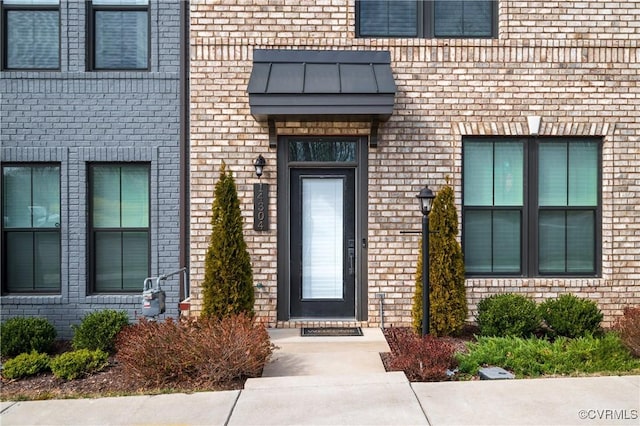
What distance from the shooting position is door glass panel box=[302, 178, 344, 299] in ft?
21.9

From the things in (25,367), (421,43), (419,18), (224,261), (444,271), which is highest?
(419,18)

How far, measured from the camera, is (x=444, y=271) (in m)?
5.83

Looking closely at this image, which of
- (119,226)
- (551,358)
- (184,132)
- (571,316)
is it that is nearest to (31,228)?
(119,226)

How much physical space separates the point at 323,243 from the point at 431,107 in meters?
2.42

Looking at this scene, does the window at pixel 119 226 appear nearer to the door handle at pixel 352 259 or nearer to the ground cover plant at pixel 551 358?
the door handle at pixel 352 259

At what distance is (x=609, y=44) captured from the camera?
656 cm

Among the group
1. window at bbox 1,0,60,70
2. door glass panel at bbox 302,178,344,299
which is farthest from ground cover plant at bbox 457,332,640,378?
window at bbox 1,0,60,70

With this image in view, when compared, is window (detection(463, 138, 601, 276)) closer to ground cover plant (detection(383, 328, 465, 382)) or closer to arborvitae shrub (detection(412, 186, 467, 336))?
arborvitae shrub (detection(412, 186, 467, 336))

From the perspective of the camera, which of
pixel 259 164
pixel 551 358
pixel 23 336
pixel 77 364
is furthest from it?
pixel 259 164

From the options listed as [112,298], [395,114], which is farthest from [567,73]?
[112,298]

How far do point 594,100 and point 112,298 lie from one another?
24.2 ft

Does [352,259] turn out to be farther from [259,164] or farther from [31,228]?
[31,228]

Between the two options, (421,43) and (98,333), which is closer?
(98,333)

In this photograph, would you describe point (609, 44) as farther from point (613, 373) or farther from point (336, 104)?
point (613, 373)
